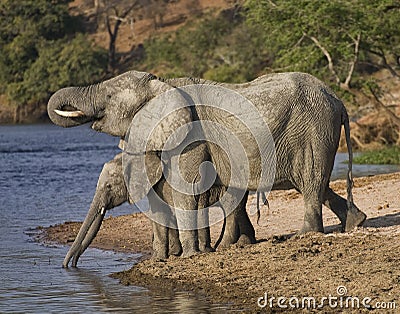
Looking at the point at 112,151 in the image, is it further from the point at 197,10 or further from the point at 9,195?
the point at 197,10

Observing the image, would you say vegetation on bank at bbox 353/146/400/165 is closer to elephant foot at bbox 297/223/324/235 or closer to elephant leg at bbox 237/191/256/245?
elephant leg at bbox 237/191/256/245

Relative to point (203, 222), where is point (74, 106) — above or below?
above

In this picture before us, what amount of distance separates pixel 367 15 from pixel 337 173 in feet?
12.9

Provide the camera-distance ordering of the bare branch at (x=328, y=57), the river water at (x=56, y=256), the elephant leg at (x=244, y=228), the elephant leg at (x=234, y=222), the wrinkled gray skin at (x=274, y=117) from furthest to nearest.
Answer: the bare branch at (x=328, y=57), the elephant leg at (x=244, y=228), the elephant leg at (x=234, y=222), the wrinkled gray skin at (x=274, y=117), the river water at (x=56, y=256)

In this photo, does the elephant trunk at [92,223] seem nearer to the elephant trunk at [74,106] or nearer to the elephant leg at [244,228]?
the elephant trunk at [74,106]

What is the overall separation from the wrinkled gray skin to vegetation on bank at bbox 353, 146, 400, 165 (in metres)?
13.2

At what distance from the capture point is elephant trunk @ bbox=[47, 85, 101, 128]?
35.4 ft

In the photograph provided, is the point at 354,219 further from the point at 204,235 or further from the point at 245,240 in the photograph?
the point at 204,235

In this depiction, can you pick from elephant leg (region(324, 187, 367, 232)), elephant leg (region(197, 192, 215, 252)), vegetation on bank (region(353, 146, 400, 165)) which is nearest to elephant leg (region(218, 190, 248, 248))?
elephant leg (region(197, 192, 215, 252))

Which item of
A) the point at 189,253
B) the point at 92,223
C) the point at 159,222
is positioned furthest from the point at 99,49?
the point at 189,253

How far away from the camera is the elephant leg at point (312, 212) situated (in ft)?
35.7

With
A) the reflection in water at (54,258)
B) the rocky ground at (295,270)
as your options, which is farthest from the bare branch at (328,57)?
the rocky ground at (295,270)

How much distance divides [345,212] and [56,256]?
11.9ft

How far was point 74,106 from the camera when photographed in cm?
1080
